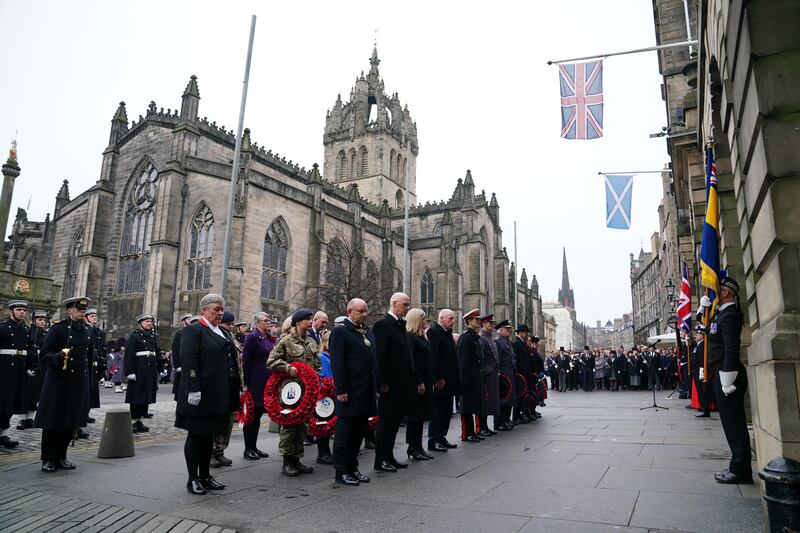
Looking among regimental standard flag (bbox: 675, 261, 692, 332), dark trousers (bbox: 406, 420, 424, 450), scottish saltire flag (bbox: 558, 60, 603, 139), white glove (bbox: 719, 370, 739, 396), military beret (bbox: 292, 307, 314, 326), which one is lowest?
dark trousers (bbox: 406, 420, 424, 450)

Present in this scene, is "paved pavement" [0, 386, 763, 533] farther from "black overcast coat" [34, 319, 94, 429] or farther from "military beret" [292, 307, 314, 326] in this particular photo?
"military beret" [292, 307, 314, 326]

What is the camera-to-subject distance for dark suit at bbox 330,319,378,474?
221 inches

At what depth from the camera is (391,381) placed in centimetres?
620

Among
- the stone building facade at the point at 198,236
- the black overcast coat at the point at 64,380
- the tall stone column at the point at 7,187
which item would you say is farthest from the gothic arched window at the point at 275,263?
the black overcast coat at the point at 64,380

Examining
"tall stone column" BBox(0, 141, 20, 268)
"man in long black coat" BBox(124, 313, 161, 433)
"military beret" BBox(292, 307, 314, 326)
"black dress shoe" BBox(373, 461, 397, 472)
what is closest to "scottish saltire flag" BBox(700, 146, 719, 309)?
"black dress shoe" BBox(373, 461, 397, 472)

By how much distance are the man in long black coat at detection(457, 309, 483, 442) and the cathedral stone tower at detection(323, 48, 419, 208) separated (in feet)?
161

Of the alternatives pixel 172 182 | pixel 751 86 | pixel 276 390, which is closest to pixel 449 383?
pixel 276 390

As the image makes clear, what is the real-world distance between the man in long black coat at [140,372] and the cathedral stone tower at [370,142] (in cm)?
4732

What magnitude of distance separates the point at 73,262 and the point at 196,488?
35.4 metres

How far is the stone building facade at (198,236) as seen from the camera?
27.7m

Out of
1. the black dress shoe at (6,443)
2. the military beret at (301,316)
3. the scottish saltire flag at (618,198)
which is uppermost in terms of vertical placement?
the scottish saltire flag at (618,198)

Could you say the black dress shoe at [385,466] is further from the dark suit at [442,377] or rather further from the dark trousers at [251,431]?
the dark trousers at [251,431]

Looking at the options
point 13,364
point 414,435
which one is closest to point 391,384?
point 414,435

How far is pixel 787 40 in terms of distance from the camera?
11.9 ft
